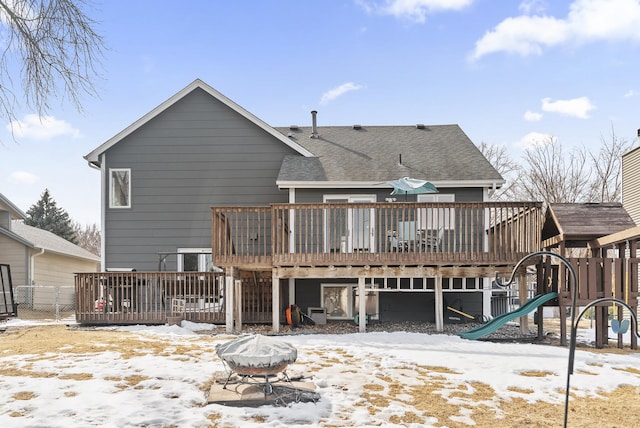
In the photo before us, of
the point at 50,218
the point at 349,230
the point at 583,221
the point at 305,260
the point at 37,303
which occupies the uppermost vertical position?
the point at 50,218

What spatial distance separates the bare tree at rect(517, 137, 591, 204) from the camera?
31047 mm

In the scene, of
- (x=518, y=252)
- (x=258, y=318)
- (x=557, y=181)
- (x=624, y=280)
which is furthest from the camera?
(x=557, y=181)

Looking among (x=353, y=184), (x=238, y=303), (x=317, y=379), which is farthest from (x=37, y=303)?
(x=317, y=379)

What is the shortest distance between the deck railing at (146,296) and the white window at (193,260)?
70.4 inches

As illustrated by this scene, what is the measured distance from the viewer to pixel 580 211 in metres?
11.1

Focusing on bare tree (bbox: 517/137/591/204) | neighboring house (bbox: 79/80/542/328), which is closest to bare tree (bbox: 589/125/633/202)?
bare tree (bbox: 517/137/591/204)

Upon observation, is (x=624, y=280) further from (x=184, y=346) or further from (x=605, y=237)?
(x=184, y=346)

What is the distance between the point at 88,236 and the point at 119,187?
46999 millimetres

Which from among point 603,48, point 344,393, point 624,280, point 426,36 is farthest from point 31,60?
Answer: point 603,48

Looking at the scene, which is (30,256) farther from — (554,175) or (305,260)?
(554,175)

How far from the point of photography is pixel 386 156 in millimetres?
15797

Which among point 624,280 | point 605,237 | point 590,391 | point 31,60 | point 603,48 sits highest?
point 603,48

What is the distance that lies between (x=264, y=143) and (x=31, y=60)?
864cm

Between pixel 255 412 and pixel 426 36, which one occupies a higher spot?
pixel 426 36
